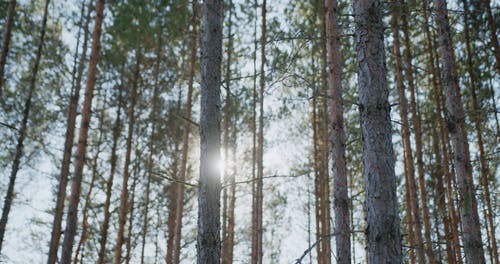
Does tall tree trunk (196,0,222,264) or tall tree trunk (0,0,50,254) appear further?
tall tree trunk (0,0,50,254)

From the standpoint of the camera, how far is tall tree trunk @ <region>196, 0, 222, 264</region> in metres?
3.91

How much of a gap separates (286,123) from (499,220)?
6160 mm

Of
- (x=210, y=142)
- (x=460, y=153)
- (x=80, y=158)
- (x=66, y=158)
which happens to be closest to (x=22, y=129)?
(x=66, y=158)

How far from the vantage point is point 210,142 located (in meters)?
4.23

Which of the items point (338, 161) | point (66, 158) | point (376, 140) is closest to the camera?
point (376, 140)

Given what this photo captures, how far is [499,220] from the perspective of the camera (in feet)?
36.7

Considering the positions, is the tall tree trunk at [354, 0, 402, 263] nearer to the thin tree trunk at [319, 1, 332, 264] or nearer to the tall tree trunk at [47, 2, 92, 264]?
the thin tree trunk at [319, 1, 332, 264]

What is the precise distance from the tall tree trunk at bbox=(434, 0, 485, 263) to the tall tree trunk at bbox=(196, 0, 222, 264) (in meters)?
2.54

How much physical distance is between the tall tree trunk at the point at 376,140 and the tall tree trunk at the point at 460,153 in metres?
2.09

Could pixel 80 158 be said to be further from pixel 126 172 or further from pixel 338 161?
pixel 338 161

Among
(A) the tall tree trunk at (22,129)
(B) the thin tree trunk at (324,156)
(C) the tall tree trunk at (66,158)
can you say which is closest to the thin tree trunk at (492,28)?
(B) the thin tree trunk at (324,156)

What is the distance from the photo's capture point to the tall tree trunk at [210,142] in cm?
391

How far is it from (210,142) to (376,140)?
1.69 meters

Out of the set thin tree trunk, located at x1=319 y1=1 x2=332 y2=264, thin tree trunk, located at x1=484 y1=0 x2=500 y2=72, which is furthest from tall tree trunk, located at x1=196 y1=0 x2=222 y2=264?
thin tree trunk, located at x1=484 y1=0 x2=500 y2=72
